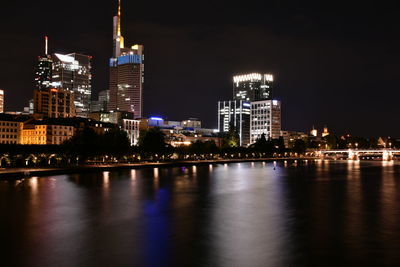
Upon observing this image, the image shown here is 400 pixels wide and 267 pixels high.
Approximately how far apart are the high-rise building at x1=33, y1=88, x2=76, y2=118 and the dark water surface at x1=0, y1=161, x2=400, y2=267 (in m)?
135

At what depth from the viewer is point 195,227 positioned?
84.5 ft

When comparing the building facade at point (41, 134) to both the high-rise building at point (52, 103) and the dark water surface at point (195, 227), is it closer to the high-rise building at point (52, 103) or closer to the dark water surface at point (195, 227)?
the high-rise building at point (52, 103)

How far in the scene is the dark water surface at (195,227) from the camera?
61.6 ft

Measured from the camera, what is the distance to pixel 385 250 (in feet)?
66.2

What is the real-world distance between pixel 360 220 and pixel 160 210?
47.9 ft

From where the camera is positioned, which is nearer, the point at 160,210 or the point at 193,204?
the point at 160,210

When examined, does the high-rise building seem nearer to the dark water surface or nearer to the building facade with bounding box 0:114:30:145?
the building facade with bounding box 0:114:30:145

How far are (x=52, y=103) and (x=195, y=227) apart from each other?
16328 cm

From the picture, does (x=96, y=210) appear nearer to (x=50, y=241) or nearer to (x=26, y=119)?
(x=50, y=241)

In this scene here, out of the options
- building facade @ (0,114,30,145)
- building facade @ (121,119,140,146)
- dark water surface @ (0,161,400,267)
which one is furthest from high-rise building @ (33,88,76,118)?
dark water surface @ (0,161,400,267)

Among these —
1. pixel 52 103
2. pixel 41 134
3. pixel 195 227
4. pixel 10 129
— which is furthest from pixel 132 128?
pixel 195 227

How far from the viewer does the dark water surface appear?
18.8m

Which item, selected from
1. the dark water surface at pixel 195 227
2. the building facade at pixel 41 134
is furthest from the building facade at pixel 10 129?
the dark water surface at pixel 195 227

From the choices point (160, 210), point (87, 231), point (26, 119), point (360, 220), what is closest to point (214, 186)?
point (160, 210)
